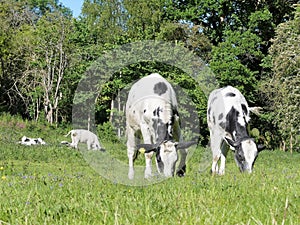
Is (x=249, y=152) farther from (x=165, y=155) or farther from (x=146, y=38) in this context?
(x=146, y=38)

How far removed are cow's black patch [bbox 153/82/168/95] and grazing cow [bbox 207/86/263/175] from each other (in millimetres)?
2001

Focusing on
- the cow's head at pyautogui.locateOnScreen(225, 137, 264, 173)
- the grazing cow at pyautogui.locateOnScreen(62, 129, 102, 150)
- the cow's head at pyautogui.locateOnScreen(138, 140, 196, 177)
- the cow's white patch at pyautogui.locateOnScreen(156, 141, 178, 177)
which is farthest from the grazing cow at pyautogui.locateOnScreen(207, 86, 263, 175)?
the grazing cow at pyautogui.locateOnScreen(62, 129, 102, 150)

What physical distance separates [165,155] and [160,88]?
7.81 feet

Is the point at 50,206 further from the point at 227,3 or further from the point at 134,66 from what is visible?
the point at 227,3

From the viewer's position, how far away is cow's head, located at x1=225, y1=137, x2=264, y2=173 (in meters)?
10.3

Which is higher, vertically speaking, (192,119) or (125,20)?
(125,20)

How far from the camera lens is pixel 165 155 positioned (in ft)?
Answer: 29.6

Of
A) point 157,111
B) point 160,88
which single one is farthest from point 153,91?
point 157,111

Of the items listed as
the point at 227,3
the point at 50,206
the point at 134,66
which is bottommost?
the point at 50,206

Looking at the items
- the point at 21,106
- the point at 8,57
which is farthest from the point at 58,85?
the point at 21,106

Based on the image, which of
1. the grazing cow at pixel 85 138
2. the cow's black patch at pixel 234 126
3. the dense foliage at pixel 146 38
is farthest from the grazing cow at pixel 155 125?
the dense foliage at pixel 146 38

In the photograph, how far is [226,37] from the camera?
3681 cm

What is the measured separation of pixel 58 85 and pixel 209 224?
118ft

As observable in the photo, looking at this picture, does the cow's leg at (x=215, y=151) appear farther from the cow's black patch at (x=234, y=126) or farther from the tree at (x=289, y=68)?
the tree at (x=289, y=68)
